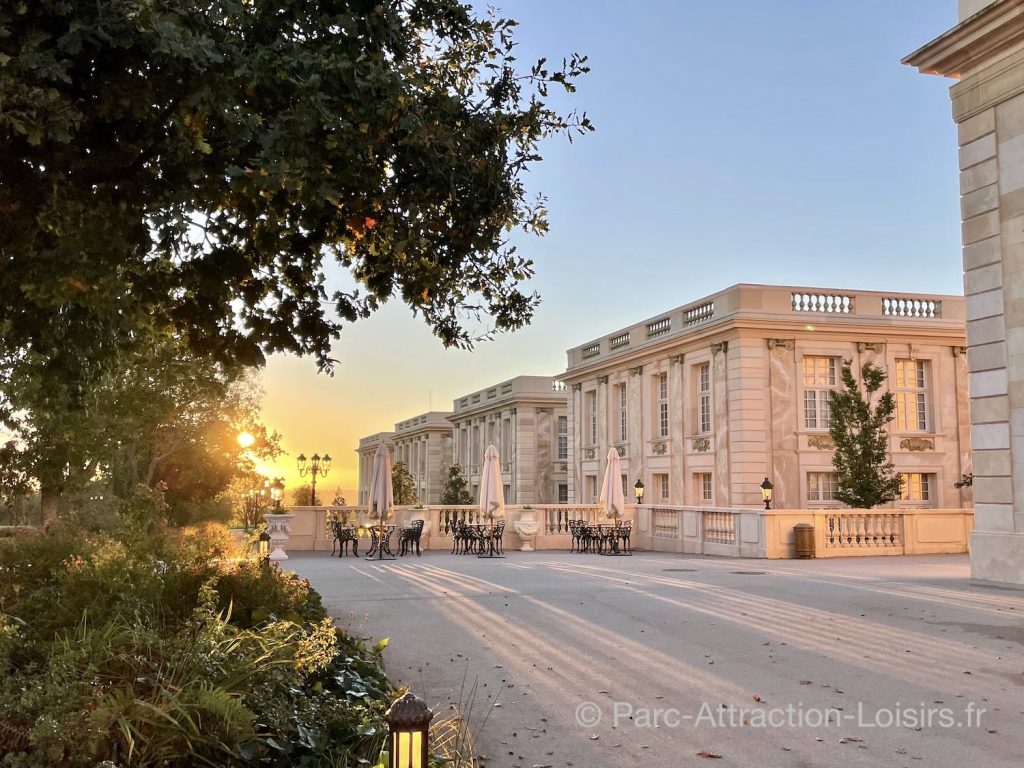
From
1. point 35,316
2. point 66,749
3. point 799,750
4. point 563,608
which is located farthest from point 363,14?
point 563,608

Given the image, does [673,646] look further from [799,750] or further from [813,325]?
[813,325]

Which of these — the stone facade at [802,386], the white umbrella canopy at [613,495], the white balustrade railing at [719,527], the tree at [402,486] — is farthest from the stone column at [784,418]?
the tree at [402,486]

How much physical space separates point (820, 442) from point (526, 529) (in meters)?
11.0

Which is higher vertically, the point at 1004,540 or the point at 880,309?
the point at 880,309

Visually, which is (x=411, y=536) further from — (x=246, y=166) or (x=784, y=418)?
(x=246, y=166)

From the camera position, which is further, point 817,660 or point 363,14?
point 817,660

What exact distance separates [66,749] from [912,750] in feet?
15.2

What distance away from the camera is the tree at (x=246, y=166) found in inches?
231

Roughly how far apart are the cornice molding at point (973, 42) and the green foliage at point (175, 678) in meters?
14.0

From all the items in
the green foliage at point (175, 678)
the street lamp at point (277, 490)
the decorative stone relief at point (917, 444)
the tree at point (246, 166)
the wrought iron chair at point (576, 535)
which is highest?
the tree at point (246, 166)

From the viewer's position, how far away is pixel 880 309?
31203 millimetres

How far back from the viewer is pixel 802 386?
100 ft

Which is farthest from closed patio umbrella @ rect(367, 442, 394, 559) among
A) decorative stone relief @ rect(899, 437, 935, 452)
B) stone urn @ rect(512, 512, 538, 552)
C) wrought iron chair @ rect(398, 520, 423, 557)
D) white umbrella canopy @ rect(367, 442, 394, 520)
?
decorative stone relief @ rect(899, 437, 935, 452)

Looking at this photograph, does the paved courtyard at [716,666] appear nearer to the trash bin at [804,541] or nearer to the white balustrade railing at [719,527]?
the trash bin at [804,541]
